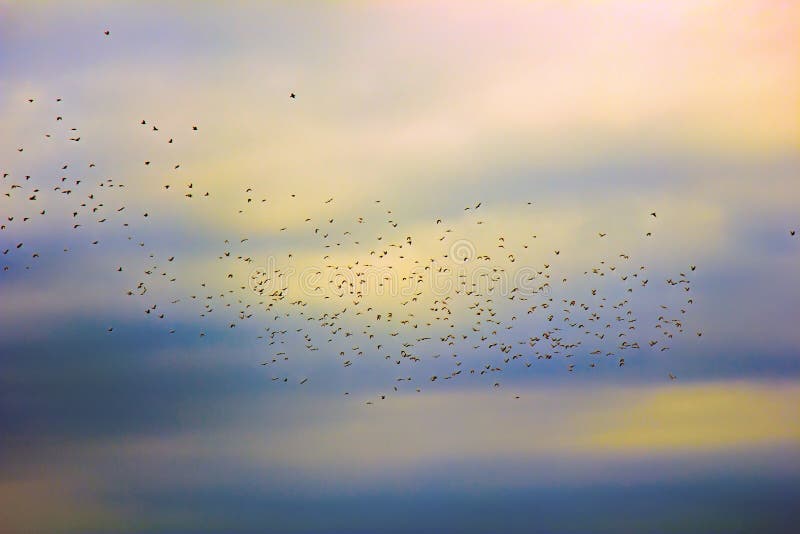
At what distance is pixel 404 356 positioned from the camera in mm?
63875

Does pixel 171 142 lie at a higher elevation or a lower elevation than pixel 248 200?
higher

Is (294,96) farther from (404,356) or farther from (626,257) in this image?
(626,257)

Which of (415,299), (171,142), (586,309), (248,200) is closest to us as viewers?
(171,142)

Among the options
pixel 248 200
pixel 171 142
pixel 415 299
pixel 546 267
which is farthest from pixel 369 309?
pixel 171 142

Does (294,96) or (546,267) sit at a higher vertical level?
(294,96)

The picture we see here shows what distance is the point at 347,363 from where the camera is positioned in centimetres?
6594

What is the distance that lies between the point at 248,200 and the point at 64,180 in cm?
2136

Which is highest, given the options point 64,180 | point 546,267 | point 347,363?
point 64,180

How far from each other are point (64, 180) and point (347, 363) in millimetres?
40787

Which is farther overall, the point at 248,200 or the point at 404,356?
the point at 404,356

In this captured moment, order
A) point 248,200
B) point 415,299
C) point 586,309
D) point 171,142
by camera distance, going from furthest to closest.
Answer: point 415,299
point 586,309
point 248,200
point 171,142

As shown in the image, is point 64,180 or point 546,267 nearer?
point 64,180

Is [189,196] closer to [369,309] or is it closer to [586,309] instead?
[369,309]

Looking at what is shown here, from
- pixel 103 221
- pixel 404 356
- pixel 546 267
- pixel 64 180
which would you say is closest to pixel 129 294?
pixel 103 221
